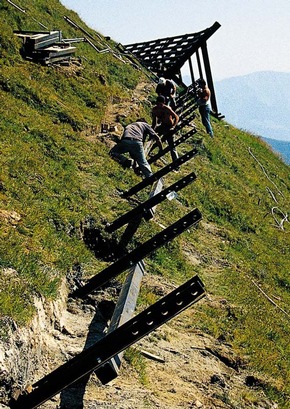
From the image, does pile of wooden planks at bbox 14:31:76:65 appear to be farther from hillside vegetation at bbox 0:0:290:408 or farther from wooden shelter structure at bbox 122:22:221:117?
wooden shelter structure at bbox 122:22:221:117

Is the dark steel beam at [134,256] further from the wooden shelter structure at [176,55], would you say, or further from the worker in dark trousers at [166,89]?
the wooden shelter structure at [176,55]

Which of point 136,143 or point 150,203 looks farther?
point 136,143

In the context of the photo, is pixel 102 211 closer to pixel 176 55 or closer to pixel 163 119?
pixel 163 119

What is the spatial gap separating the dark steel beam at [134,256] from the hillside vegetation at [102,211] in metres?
0.83

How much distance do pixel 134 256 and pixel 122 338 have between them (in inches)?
93.0

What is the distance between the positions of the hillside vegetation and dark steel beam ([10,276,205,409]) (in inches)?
71.1

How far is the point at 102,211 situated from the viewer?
35.3ft

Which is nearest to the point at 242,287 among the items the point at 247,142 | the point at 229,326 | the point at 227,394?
the point at 229,326

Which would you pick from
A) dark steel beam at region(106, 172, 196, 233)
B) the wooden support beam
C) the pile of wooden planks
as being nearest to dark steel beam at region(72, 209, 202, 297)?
the wooden support beam

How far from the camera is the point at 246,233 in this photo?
17.1m

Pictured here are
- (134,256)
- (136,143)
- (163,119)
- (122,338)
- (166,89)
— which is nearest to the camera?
(122,338)

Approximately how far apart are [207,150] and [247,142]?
9401 mm

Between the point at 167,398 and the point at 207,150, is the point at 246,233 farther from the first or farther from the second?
the point at 167,398

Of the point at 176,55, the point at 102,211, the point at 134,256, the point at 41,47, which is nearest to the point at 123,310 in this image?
the point at 134,256
